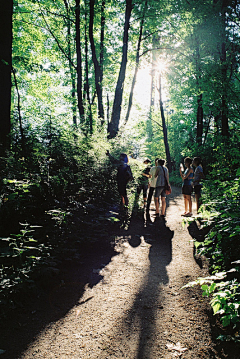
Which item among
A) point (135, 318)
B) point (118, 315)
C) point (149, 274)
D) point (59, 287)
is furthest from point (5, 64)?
point (135, 318)

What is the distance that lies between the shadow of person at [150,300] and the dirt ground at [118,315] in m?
0.01

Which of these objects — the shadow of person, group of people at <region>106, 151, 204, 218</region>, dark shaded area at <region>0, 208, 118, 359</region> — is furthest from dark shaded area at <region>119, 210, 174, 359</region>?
group of people at <region>106, 151, 204, 218</region>

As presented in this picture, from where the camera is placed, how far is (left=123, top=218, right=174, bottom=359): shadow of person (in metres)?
2.65

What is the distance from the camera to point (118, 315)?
9.98 feet

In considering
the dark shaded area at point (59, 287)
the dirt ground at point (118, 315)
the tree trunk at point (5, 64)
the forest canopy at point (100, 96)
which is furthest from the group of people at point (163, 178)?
the tree trunk at point (5, 64)

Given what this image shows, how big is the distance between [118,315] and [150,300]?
0.58 meters

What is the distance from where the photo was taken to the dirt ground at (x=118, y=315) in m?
2.46

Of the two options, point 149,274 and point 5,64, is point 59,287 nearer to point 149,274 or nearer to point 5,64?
point 149,274

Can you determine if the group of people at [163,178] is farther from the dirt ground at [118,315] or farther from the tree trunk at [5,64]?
the tree trunk at [5,64]

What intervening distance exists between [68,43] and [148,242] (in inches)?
612

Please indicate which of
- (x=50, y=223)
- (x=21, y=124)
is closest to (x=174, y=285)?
(x=50, y=223)

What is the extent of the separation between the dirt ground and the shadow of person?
1 centimetres

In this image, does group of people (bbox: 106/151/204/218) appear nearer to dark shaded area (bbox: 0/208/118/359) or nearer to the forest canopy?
the forest canopy

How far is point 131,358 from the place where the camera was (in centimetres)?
236
